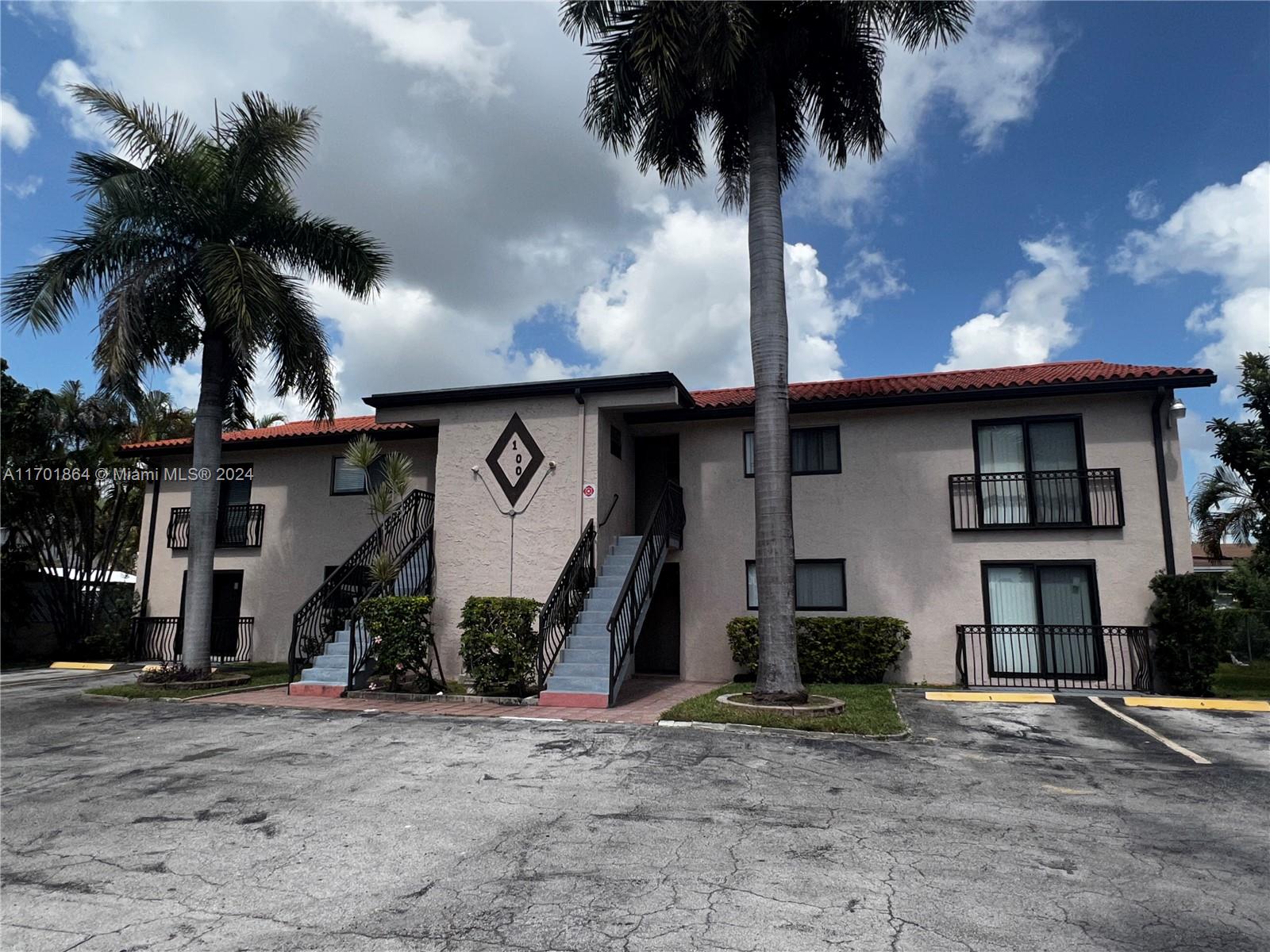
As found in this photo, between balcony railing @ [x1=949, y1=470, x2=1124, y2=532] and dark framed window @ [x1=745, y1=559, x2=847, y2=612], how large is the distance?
2236 millimetres

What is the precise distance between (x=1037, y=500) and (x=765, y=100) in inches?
323

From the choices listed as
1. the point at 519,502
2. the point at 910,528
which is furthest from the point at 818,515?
the point at 519,502

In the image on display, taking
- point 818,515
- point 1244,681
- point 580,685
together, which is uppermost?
point 818,515

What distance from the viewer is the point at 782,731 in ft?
29.9

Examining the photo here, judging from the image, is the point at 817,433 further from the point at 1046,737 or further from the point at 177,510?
the point at 177,510

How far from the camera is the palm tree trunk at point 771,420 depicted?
10.6 m

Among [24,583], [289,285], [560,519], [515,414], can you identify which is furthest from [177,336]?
[24,583]

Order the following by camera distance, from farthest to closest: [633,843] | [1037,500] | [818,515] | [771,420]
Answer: [818,515] → [1037,500] → [771,420] → [633,843]

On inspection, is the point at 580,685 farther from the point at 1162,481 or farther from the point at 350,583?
the point at 1162,481

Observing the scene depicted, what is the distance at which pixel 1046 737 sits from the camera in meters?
9.09

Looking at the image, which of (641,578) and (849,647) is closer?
(641,578)

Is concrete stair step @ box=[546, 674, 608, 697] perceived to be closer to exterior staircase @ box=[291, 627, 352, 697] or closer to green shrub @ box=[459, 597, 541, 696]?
green shrub @ box=[459, 597, 541, 696]

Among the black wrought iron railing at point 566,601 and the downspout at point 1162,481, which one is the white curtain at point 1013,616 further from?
the black wrought iron railing at point 566,601

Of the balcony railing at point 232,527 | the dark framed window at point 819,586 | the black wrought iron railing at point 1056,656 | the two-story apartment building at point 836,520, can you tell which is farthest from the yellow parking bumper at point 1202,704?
the balcony railing at point 232,527
